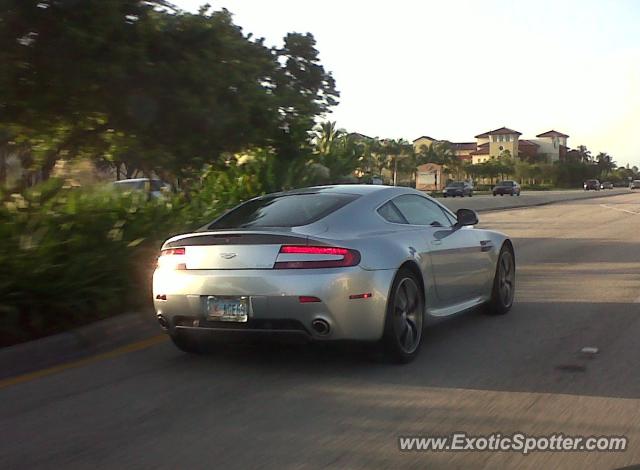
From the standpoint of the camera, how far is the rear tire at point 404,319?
6.18 meters

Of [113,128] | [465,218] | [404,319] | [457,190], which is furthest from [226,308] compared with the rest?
[457,190]

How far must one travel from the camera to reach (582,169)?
123 m

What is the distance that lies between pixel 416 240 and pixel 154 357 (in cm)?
243

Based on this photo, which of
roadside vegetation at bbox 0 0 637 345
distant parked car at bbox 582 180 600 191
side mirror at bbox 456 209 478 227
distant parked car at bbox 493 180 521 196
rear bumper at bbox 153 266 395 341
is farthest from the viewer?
distant parked car at bbox 582 180 600 191

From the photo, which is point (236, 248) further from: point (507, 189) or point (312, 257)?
point (507, 189)

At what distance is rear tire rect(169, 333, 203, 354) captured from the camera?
662 cm

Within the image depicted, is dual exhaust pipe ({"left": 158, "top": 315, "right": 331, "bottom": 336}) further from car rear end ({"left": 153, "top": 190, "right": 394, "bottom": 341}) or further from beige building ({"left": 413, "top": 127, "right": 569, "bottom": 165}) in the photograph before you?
beige building ({"left": 413, "top": 127, "right": 569, "bottom": 165})

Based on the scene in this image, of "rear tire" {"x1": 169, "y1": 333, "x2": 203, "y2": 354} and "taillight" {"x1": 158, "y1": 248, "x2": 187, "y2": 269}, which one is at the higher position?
"taillight" {"x1": 158, "y1": 248, "x2": 187, "y2": 269}

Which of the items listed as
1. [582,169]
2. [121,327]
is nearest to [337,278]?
[121,327]

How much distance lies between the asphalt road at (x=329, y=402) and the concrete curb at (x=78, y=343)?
0.29 m

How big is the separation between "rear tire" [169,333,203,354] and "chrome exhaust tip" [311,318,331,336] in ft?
4.19

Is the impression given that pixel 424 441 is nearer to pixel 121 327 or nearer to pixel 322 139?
pixel 121 327

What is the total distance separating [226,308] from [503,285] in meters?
3.79

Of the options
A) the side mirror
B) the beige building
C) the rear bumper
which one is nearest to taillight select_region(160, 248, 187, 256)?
the rear bumper
